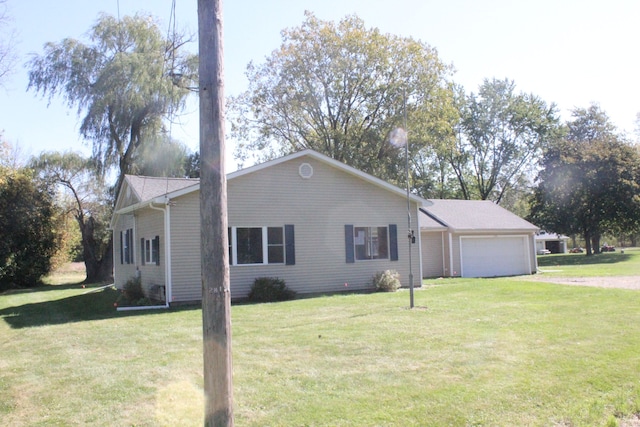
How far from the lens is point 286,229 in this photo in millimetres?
16016

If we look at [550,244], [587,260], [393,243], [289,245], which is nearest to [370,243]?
[393,243]

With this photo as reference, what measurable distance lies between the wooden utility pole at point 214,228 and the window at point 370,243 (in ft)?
42.7

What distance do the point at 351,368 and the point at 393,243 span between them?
11.4 m

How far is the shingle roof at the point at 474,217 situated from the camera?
23422mm

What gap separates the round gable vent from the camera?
16.4m

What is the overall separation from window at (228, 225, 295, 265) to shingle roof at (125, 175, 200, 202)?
8.98 feet

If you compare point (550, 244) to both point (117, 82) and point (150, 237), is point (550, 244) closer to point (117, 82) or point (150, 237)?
point (117, 82)

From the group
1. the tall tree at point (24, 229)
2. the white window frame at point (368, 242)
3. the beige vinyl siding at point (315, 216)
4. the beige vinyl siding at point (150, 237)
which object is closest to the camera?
A: the beige vinyl siding at point (150, 237)

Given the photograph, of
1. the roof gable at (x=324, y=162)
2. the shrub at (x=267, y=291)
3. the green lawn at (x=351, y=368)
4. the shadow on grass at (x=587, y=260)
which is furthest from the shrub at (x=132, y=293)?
the shadow on grass at (x=587, y=260)

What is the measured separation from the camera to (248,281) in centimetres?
1539

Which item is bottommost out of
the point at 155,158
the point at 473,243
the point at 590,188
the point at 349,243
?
the point at 473,243

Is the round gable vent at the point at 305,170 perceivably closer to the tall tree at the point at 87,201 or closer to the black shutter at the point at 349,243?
the black shutter at the point at 349,243

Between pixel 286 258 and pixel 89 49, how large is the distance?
19.1 metres

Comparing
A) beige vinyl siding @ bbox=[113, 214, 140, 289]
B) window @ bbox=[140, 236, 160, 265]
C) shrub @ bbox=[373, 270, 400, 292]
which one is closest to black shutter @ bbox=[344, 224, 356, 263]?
shrub @ bbox=[373, 270, 400, 292]
